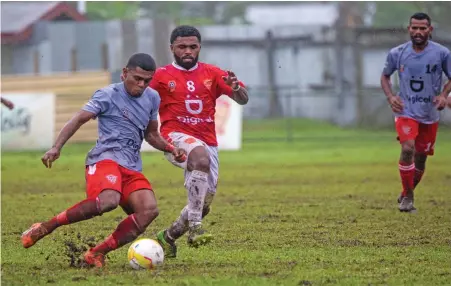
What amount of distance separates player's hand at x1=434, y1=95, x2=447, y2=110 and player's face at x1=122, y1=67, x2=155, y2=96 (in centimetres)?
520

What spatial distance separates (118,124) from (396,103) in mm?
5419

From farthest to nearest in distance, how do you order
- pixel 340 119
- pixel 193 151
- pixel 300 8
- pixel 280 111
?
pixel 300 8, pixel 280 111, pixel 340 119, pixel 193 151

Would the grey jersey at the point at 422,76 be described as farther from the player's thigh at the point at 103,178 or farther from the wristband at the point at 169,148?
the player's thigh at the point at 103,178

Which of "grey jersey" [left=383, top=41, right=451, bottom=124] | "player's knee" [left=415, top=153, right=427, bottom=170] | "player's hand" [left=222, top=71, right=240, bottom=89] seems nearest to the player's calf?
"player's hand" [left=222, top=71, right=240, bottom=89]

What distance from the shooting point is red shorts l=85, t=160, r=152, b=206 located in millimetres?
8992

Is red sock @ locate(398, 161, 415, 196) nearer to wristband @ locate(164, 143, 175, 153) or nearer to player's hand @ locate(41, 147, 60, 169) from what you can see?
wristband @ locate(164, 143, 175, 153)

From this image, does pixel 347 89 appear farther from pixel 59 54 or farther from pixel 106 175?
pixel 106 175

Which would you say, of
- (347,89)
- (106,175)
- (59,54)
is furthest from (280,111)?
(106,175)

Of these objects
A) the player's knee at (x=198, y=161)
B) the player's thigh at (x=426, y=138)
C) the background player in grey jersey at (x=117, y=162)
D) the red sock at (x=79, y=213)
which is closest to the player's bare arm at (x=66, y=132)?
the background player in grey jersey at (x=117, y=162)

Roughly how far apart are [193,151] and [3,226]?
3582 millimetres

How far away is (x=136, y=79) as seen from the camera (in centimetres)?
923

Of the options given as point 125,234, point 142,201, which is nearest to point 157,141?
point 142,201

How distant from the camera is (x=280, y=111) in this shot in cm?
4334

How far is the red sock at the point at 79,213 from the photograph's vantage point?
29.4ft
